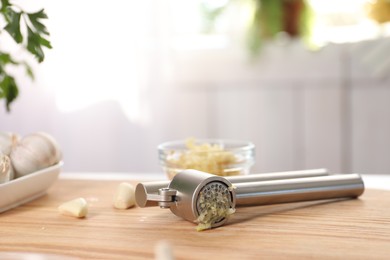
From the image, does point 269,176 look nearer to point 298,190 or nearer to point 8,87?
point 298,190

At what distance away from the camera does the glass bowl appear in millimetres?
990

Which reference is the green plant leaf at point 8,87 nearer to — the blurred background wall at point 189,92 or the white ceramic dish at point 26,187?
the white ceramic dish at point 26,187

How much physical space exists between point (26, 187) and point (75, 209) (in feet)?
0.35

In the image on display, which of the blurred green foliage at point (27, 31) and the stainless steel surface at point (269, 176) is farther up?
the blurred green foliage at point (27, 31)

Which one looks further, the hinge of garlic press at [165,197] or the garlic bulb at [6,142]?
the garlic bulb at [6,142]

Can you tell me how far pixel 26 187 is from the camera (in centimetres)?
93

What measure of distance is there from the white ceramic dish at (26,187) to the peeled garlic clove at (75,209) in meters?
0.07

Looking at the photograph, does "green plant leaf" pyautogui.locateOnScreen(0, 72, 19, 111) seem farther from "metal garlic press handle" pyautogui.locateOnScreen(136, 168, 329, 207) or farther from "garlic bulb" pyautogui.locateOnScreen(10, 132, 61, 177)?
"metal garlic press handle" pyautogui.locateOnScreen(136, 168, 329, 207)

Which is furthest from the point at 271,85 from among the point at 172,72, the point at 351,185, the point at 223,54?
the point at 351,185

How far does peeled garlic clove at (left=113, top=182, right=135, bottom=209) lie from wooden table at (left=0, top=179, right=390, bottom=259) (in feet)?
0.04

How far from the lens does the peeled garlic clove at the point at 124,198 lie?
92 centimetres

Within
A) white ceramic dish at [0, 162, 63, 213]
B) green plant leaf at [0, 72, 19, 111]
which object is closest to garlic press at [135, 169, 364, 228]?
white ceramic dish at [0, 162, 63, 213]

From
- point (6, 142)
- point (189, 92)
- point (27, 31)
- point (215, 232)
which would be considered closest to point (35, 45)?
point (27, 31)

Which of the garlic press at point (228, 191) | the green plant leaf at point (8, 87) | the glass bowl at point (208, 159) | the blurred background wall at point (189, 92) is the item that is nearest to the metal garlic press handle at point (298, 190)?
the garlic press at point (228, 191)
